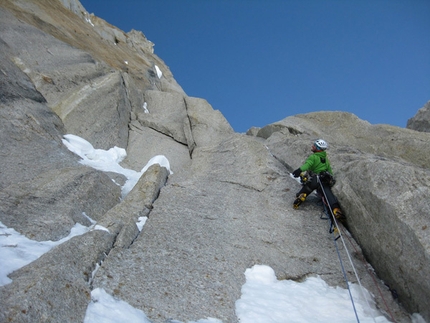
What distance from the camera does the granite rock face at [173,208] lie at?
8.11m

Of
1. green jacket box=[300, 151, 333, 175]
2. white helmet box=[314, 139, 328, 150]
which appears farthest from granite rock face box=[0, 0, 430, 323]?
white helmet box=[314, 139, 328, 150]

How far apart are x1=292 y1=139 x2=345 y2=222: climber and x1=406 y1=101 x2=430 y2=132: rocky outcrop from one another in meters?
16.6

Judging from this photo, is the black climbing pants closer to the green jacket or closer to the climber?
the climber

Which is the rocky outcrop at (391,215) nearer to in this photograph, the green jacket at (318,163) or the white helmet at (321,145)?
the green jacket at (318,163)

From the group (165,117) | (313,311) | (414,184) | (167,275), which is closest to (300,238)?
(313,311)

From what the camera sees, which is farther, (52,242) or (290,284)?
(290,284)

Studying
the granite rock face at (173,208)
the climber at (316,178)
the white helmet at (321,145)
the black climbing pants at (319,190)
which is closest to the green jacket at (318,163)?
the climber at (316,178)

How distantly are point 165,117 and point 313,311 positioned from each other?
1753cm

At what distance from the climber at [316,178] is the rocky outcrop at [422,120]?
655 inches

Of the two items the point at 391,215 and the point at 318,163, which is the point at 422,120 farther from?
the point at 391,215

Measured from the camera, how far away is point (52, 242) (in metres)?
9.07

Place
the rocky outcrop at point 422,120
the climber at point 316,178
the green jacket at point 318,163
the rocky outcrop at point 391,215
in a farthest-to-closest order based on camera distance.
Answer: the rocky outcrop at point 422,120 < the green jacket at point 318,163 < the climber at point 316,178 < the rocky outcrop at point 391,215

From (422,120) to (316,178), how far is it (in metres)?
18.2

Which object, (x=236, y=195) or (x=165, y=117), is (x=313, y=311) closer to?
(x=236, y=195)
